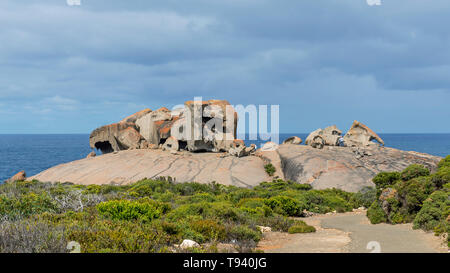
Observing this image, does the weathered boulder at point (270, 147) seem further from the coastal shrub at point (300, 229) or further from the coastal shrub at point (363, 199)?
the coastal shrub at point (300, 229)

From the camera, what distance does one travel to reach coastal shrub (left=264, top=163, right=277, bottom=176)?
3799 cm

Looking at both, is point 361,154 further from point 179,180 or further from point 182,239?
point 182,239

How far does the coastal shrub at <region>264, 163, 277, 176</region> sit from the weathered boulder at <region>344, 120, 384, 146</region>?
11.3 meters

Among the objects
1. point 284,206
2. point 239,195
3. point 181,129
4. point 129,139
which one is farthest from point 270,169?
point 129,139

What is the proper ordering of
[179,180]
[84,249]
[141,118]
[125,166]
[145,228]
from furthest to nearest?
[141,118]
[125,166]
[179,180]
[145,228]
[84,249]

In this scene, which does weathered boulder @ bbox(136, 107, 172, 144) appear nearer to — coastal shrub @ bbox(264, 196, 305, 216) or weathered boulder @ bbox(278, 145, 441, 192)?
weathered boulder @ bbox(278, 145, 441, 192)

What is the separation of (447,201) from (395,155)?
26149 millimetres

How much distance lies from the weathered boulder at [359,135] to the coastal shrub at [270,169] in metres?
11.3

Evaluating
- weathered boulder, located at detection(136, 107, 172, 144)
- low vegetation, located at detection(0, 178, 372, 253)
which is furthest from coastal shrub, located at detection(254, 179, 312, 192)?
weathered boulder, located at detection(136, 107, 172, 144)

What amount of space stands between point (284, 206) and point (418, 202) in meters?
6.69

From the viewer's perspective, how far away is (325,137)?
44.5m

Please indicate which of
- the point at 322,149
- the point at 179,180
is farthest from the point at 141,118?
the point at 322,149

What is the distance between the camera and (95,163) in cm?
4184

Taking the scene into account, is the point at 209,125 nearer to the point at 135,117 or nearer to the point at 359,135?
the point at 135,117
